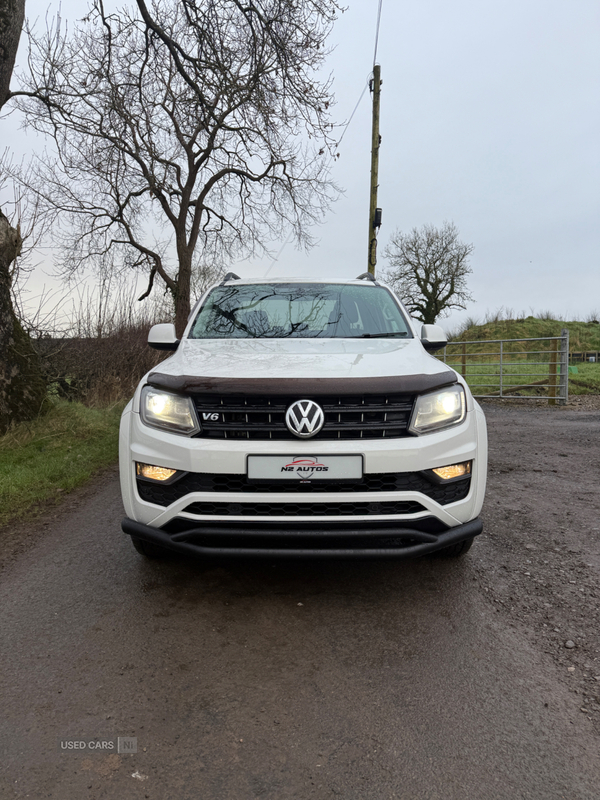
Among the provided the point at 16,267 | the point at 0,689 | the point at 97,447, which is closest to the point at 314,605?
the point at 0,689

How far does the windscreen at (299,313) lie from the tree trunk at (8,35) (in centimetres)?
452

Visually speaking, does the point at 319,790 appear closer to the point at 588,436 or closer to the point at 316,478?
the point at 316,478

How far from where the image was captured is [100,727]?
5.88 ft

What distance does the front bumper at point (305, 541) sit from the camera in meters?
2.38

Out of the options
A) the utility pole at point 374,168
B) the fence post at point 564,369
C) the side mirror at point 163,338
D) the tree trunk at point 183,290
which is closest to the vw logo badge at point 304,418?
the side mirror at point 163,338

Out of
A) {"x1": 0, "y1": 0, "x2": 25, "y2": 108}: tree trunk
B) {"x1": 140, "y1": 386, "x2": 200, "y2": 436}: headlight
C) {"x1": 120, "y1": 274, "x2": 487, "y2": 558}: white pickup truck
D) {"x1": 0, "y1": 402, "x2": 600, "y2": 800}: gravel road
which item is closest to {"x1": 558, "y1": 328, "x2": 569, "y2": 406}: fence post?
{"x1": 0, "y1": 402, "x2": 600, "y2": 800}: gravel road

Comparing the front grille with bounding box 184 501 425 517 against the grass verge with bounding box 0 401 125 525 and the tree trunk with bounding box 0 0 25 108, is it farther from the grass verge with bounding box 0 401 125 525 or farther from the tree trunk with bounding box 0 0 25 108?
the tree trunk with bounding box 0 0 25 108

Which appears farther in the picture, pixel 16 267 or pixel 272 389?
pixel 16 267

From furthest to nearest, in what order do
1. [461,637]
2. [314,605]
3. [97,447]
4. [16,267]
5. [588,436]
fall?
[588,436]
[16,267]
[97,447]
[314,605]
[461,637]

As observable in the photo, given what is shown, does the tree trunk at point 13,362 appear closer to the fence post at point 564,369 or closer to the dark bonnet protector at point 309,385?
the dark bonnet protector at point 309,385

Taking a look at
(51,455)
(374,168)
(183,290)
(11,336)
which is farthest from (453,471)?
(183,290)

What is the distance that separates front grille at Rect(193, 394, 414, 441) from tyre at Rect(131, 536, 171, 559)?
90cm

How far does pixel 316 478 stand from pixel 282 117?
26.3 feet

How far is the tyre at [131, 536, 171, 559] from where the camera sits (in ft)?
9.76
